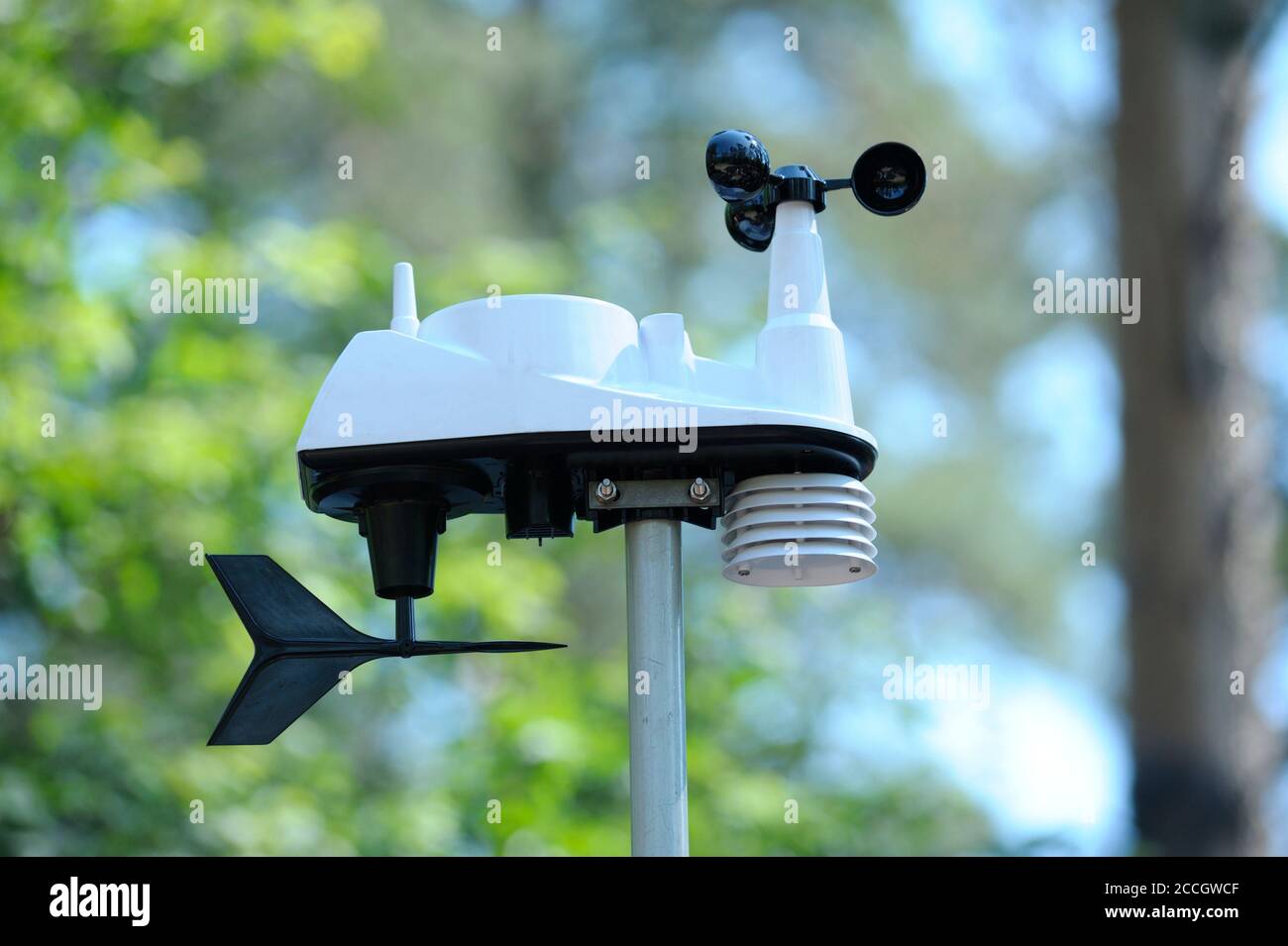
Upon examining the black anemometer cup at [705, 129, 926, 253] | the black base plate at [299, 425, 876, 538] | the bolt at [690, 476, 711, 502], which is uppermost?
the black anemometer cup at [705, 129, 926, 253]

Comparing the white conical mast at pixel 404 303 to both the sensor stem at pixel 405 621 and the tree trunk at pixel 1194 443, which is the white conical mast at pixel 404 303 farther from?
the tree trunk at pixel 1194 443

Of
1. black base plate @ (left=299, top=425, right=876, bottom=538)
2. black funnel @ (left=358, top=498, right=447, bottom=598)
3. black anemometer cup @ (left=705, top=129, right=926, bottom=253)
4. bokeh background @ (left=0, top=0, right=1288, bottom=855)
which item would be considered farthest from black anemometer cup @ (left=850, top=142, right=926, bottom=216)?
bokeh background @ (left=0, top=0, right=1288, bottom=855)

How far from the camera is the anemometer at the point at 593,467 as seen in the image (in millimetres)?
1306

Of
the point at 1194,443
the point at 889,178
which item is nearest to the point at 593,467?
the point at 889,178

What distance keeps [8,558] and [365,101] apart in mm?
2588

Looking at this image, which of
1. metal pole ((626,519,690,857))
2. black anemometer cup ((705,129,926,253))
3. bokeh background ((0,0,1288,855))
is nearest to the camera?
metal pole ((626,519,690,857))

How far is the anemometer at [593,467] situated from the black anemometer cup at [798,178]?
0.24 feet

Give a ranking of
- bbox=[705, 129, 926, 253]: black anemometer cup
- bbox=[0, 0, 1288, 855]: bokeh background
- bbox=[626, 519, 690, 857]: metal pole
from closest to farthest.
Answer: bbox=[626, 519, 690, 857]: metal pole
bbox=[705, 129, 926, 253]: black anemometer cup
bbox=[0, 0, 1288, 855]: bokeh background

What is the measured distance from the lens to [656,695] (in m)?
1.32

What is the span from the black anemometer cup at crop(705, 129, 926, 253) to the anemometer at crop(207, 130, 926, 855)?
74 mm

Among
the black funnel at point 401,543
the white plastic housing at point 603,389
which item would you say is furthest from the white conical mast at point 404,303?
the black funnel at point 401,543

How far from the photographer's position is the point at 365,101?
5.85 meters

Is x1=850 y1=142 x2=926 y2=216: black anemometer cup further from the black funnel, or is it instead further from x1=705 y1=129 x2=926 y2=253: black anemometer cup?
the black funnel

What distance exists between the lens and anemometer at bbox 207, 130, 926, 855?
1306mm
